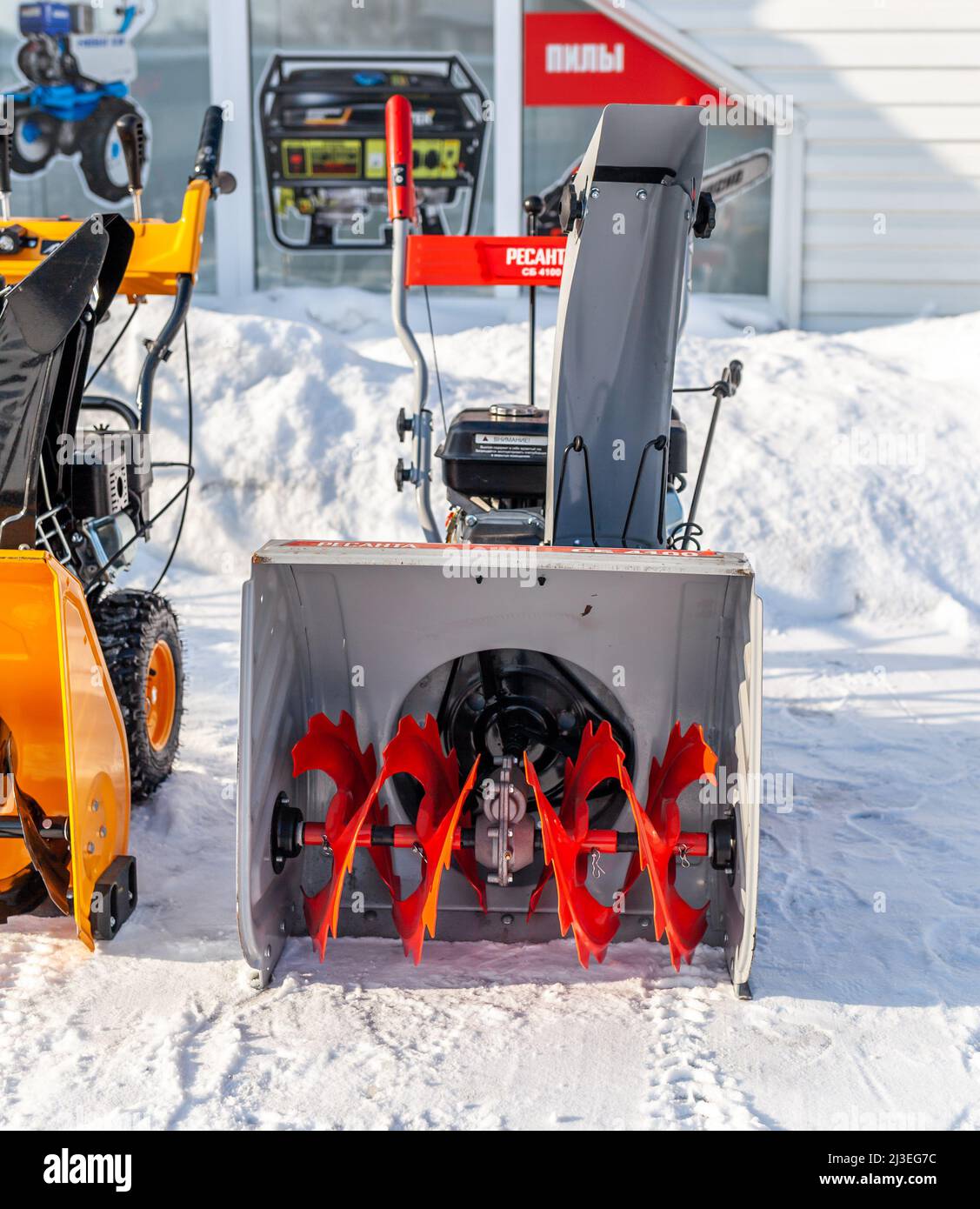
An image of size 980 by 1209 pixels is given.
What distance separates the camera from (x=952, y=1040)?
2441 mm

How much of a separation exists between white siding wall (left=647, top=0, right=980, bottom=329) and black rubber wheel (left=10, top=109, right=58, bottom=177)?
4.03 metres

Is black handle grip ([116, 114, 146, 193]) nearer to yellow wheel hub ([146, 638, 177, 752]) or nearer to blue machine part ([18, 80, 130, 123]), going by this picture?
yellow wheel hub ([146, 638, 177, 752])

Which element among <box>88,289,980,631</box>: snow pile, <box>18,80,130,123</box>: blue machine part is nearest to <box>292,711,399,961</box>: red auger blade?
<box>88,289,980,631</box>: snow pile

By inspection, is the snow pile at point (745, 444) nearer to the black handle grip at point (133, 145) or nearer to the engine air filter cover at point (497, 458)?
the engine air filter cover at point (497, 458)

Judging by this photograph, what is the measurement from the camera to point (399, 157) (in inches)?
157

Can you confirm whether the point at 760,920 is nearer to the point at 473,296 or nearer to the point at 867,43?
the point at 473,296

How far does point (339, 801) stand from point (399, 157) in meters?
2.21

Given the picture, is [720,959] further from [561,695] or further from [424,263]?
[424,263]

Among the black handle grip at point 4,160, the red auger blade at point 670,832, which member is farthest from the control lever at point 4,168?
the red auger blade at point 670,832

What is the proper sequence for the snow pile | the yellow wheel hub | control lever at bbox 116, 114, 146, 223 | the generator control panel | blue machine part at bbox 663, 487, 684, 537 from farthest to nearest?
the generator control panel
the snow pile
the yellow wheel hub
control lever at bbox 116, 114, 146, 223
blue machine part at bbox 663, 487, 684, 537

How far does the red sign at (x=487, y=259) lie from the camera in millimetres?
3906

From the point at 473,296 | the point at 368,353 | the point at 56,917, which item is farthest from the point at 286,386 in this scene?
the point at 56,917

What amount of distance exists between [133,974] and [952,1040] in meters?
1.69

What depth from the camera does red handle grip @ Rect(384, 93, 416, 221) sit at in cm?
394
